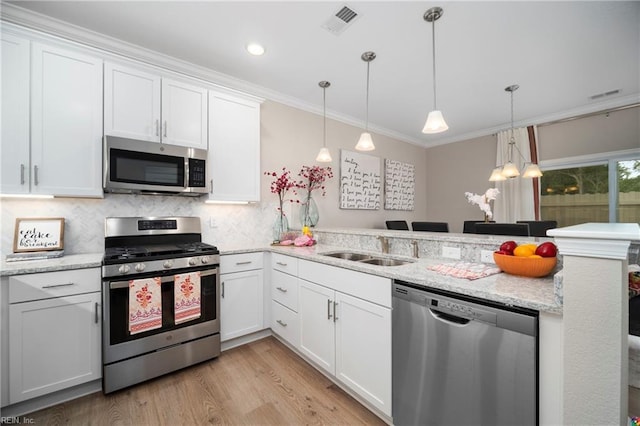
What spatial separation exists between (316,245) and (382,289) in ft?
4.31

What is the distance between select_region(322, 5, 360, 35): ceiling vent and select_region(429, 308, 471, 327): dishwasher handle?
2.05 m

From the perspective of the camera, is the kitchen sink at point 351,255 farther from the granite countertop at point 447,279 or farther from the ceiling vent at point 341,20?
the ceiling vent at point 341,20

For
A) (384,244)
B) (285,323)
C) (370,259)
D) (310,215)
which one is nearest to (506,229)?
(384,244)

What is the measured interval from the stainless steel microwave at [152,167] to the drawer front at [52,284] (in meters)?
0.65

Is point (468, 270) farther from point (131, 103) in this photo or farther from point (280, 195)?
point (131, 103)

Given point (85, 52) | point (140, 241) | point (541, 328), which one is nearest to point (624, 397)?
point (541, 328)

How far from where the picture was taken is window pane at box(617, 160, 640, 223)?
3.40m

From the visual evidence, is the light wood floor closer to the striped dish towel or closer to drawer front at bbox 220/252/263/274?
drawer front at bbox 220/252/263/274

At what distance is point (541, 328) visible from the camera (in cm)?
98

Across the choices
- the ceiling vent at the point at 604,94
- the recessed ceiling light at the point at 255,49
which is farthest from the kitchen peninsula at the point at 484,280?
the ceiling vent at the point at 604,94

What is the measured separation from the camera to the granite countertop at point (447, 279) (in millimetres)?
1027

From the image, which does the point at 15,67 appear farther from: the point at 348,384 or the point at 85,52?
the point at 348,384

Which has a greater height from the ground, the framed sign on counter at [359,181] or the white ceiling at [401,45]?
the white ceiling at [401,45]

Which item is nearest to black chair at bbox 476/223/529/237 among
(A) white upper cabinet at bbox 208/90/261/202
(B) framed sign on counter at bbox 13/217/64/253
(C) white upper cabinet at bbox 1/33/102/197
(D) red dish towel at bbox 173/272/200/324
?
(A) white upper cabinet at bbox 208/90/261/202
